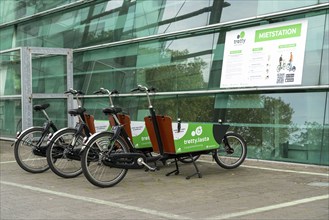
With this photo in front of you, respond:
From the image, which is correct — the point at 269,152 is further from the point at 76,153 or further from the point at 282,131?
the point at 76,153

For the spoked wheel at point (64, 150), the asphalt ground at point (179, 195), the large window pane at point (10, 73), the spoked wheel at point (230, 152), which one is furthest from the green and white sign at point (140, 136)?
the large window pane at point (10, 73)

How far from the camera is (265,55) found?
10.1m

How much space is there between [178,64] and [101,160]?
18.2 feet

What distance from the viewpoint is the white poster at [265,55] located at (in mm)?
9586

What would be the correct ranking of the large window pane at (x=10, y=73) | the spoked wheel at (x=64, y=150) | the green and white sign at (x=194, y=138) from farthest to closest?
1. the large window pane at (x=10, y=73)
2. the spoked wheel at (x=64, y=150)
3. the green and white sign at (x=194, y=138)

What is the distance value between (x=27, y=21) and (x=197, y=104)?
9441mm

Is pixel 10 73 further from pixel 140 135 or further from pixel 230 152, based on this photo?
pixel 230 152


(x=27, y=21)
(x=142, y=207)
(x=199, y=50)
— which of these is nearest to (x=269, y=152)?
(x=199, y=50)

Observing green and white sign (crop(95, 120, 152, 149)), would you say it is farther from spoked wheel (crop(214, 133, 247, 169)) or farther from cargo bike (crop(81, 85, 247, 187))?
spoked wheel (crop(214, 133, 247, 169))

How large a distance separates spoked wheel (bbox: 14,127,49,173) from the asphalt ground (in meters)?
0.20

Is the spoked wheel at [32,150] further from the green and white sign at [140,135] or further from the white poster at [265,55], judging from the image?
the white poster at [265,55]

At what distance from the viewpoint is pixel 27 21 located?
18.1 meters

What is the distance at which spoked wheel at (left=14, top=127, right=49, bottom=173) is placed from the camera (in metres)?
8.54

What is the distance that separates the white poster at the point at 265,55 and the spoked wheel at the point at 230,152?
175 cm
